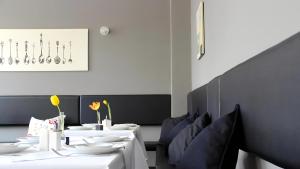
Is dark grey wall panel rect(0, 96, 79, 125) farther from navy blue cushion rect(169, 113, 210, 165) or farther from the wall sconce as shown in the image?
navy blue cushion rect(169, 113, 210, 165)

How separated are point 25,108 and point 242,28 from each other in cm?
370

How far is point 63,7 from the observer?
5426 mm

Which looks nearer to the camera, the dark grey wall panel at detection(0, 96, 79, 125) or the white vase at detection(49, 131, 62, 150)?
the white vase at detection(49, 131, 62, 150)

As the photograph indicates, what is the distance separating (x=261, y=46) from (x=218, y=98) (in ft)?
2.54

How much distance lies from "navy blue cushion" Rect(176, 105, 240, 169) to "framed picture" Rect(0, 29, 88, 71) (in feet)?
11.8

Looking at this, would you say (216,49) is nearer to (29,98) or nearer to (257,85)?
(257,85)

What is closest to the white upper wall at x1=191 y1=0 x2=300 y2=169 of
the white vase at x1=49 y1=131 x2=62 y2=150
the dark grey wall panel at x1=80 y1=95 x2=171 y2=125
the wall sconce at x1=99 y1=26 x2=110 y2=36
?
the white vase at x1=49 y1=131 x2=62 y2=150

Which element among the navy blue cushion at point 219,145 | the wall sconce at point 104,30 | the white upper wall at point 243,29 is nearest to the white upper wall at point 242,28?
the white upper wall at point 243,29

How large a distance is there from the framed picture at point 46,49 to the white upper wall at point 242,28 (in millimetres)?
1944

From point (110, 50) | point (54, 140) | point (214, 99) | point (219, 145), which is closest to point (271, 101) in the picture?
point (219, 145)

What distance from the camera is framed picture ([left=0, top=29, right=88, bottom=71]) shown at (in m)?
5.35

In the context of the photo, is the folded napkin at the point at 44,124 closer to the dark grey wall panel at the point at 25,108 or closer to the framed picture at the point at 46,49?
the dark grey wall panel at the point at 25,108

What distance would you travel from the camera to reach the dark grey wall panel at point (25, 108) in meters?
5.27

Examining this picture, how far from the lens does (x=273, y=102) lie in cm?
141
